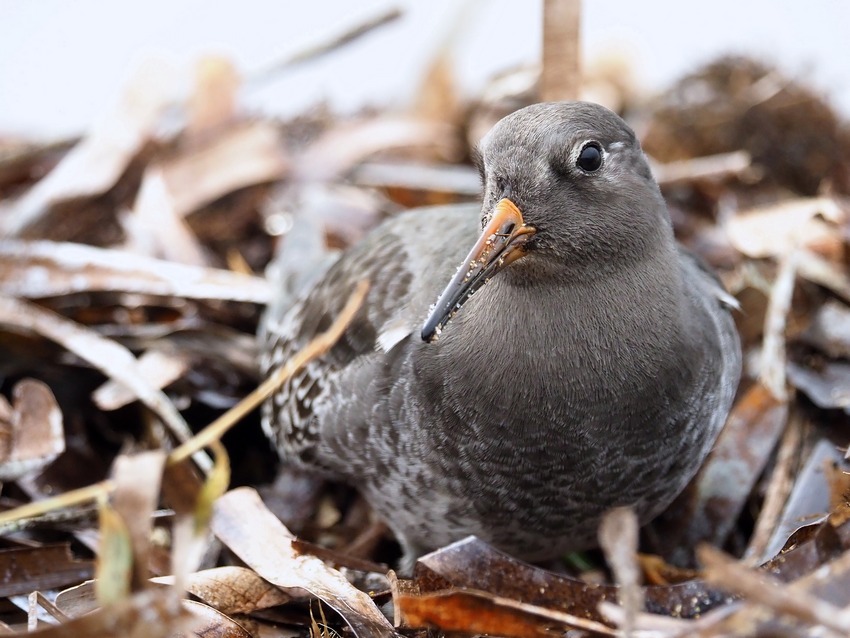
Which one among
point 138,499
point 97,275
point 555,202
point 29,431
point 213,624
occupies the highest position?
point 555,202

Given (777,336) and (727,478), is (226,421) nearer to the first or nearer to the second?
(727,478)

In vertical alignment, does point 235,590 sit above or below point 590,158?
below

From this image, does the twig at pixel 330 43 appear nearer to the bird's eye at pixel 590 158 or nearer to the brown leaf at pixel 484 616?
the bird's eye at pixel 590 158

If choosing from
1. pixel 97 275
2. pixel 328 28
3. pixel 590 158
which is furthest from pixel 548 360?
pixel 328 28

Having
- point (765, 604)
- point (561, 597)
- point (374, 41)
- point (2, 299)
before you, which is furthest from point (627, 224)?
point (374, 41)

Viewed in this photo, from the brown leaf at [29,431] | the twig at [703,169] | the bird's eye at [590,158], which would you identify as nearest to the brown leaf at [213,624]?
the brown leaf at [29,431]

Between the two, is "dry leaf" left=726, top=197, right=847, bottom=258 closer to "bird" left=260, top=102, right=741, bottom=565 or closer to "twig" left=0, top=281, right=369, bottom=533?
"bird" left=260, top=102, right=741, bottom=565

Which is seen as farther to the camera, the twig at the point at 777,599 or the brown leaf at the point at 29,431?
the brown leaf at the point at 29,431
